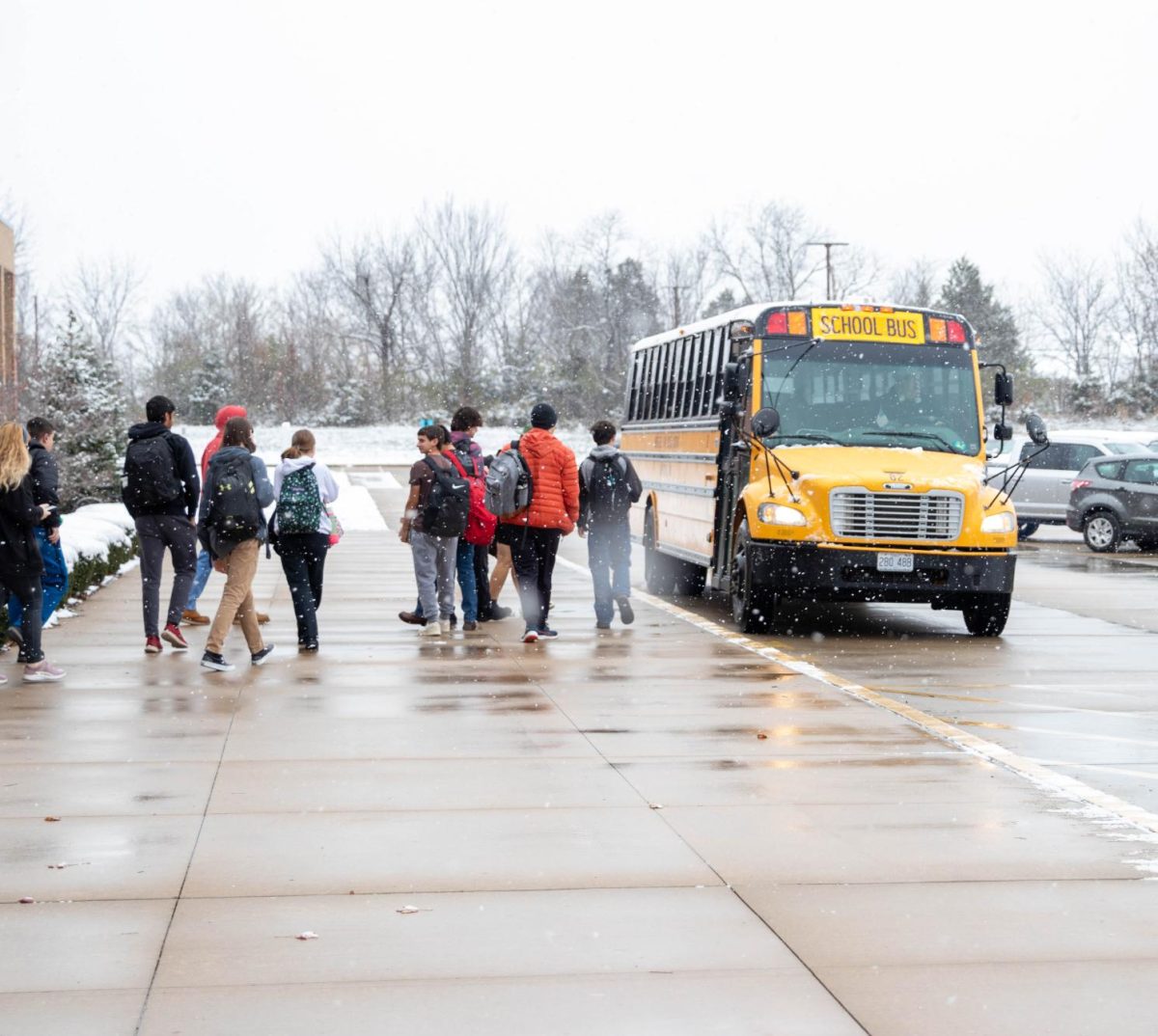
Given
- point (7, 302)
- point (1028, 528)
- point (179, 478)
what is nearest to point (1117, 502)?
point (1028, 528)

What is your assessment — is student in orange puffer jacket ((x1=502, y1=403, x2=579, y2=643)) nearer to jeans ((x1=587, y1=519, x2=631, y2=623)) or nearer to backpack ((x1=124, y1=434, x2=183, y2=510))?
jeans ((x1=587, y1=519, x2=631, y2=623))

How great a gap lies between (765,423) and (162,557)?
4809 mm

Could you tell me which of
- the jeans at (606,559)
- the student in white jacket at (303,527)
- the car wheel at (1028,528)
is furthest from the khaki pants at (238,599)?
the car wheel at (1028,528)

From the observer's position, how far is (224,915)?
5.80 m

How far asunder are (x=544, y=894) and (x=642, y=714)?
4.12 m

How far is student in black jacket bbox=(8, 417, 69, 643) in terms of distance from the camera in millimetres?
11398

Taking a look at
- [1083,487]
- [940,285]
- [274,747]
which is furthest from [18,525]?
[940,285]

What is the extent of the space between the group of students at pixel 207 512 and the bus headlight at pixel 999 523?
5.14 metres

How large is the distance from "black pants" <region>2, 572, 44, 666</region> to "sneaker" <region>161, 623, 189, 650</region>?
66.9 inches

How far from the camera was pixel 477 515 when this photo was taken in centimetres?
1455

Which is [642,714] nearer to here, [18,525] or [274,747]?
[274,747]

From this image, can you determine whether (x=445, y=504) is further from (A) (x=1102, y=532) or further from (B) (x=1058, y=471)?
(B) (x=1058, y=471)

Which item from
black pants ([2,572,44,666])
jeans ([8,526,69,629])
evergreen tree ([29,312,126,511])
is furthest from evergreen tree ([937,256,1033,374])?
black pants ([2,572,44,666])

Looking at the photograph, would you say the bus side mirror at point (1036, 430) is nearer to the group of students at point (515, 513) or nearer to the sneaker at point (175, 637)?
the group of students at point (515, 513)
